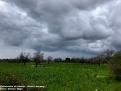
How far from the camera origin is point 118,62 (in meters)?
42.8

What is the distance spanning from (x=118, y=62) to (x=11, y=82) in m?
22.5

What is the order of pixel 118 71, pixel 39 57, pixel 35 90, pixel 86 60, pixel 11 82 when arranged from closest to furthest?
pixel 35 90 < pixel 11 82 < pixel 118 71 < pixel 39 57 < pixel 86 60

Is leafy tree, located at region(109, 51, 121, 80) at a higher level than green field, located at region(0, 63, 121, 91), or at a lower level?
higher

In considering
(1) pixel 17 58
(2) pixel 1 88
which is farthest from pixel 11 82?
Result: (1) pixel 17 58

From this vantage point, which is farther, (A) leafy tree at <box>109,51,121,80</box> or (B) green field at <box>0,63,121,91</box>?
(A) leafy tree at <box>109,51,121,80</box>

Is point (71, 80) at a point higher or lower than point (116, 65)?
lower

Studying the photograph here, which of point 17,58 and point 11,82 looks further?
point 17,58

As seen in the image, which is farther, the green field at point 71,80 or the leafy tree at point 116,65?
the leafy tree at point 116,65

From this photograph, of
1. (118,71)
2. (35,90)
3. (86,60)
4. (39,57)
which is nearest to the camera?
(35,90)

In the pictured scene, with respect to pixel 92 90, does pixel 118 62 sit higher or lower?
higher

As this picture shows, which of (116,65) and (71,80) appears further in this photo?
(116,65)

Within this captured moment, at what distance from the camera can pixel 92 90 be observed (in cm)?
2728

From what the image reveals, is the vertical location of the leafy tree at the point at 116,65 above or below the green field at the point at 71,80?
above

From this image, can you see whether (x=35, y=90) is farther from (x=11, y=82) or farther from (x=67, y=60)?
(x=67, y=60)
